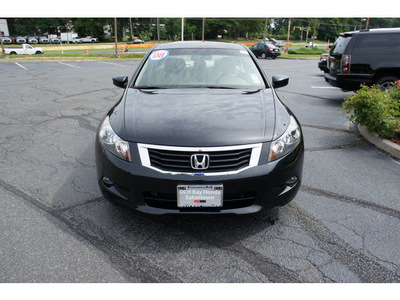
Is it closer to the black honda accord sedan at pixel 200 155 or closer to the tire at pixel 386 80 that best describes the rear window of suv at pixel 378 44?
the tire at pixel 386 80

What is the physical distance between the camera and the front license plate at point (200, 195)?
8.04 feet

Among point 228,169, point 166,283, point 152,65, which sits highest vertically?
point 152,65

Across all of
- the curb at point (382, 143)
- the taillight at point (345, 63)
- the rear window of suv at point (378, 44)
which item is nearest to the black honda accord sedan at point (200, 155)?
the curb at point (382, 143)

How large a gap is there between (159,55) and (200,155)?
2226mm

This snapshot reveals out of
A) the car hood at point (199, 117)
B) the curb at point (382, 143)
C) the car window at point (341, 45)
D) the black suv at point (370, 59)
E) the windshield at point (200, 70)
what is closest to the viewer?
the car hood at point (199, 117)

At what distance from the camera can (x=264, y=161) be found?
254 centimetres

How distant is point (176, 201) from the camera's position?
2.53 m

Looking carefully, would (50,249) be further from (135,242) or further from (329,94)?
(329,94)

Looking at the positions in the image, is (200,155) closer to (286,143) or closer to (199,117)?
(199,117)

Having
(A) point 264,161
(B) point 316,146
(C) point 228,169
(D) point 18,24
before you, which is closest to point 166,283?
(C) point 228,169

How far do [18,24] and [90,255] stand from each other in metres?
93.8

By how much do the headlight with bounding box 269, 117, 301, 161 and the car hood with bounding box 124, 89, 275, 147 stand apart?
0.30 feet

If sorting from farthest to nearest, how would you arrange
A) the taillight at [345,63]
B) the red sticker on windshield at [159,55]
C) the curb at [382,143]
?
the taillight at [345,63], the curb at [382,143], the red sticker on windshield at [159,55]

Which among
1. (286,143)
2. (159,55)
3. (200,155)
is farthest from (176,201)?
(159,55)
